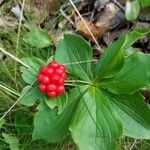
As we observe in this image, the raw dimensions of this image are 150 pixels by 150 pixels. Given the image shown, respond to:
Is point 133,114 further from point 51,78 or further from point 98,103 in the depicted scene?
point 51,78

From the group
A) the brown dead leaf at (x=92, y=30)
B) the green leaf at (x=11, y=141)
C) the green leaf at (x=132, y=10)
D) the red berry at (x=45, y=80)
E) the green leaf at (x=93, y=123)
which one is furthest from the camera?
the brown dead leaf at (x=92, y=30)

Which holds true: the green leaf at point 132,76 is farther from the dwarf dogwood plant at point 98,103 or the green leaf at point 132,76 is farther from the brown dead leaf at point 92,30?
the brown dead leaf at point 92,30

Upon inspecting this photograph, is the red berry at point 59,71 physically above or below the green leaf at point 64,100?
above

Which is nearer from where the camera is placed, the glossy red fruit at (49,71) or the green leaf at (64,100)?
the glossy red fruit at (49,71)

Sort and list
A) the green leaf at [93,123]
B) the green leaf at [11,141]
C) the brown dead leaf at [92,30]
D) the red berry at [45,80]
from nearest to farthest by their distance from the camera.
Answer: the red berry at [45,80]
the green leaf at [93,123]
the green leaf at [11,141]
the brown dead leaf at [92,30]

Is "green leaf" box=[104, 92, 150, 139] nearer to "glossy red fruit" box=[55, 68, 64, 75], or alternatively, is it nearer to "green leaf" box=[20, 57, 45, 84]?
"glossy red fruit" box=[55, 68, 64, 75]

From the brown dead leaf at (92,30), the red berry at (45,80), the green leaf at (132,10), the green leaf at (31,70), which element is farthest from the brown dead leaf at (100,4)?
the red berry at (45,80)

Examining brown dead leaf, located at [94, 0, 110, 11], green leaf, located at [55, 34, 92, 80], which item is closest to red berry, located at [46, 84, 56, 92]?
green leaf, located at [55, 34, 92, 80]

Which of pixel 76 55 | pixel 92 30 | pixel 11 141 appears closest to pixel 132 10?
pixel 92 30
